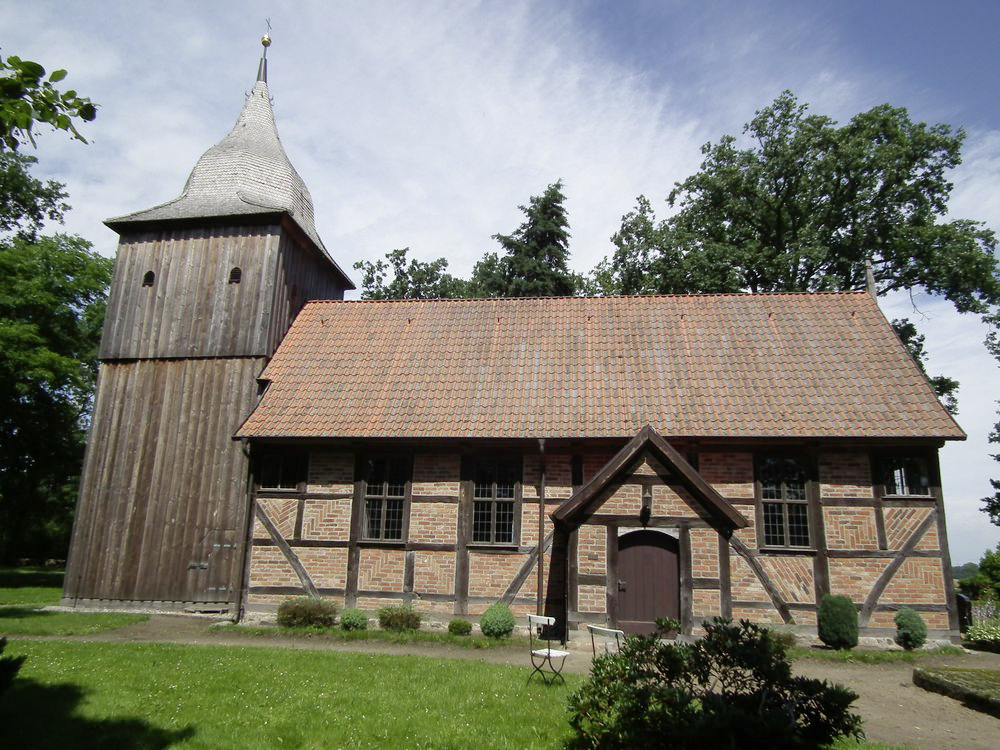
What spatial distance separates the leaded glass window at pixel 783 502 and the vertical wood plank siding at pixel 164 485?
448 inches

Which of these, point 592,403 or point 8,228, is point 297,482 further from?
point 8,228

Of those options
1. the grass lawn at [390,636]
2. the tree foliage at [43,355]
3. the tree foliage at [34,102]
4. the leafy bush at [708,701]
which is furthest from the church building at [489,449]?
the tree foliage at [34,102]

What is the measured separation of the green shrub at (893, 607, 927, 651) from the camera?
39.7 feet

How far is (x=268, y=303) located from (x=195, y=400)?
2999mm

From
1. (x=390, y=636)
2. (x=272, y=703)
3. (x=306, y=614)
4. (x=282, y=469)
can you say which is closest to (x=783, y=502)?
(x=390, y=636)

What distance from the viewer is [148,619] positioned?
14.2 meters

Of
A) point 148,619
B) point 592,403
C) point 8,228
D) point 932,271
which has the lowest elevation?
point 148,619

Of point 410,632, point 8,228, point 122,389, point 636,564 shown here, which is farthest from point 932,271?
point 8,228

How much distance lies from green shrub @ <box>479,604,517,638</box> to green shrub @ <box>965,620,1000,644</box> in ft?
31.5

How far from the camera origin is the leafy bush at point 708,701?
5.09 metres

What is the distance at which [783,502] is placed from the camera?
13203mm

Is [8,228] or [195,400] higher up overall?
[8,228]

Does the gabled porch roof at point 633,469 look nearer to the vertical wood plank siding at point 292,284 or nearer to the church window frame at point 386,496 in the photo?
the church window frame at point 386,496

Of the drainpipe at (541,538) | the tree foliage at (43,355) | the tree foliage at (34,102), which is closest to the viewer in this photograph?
the tree foliage at (34,102)
